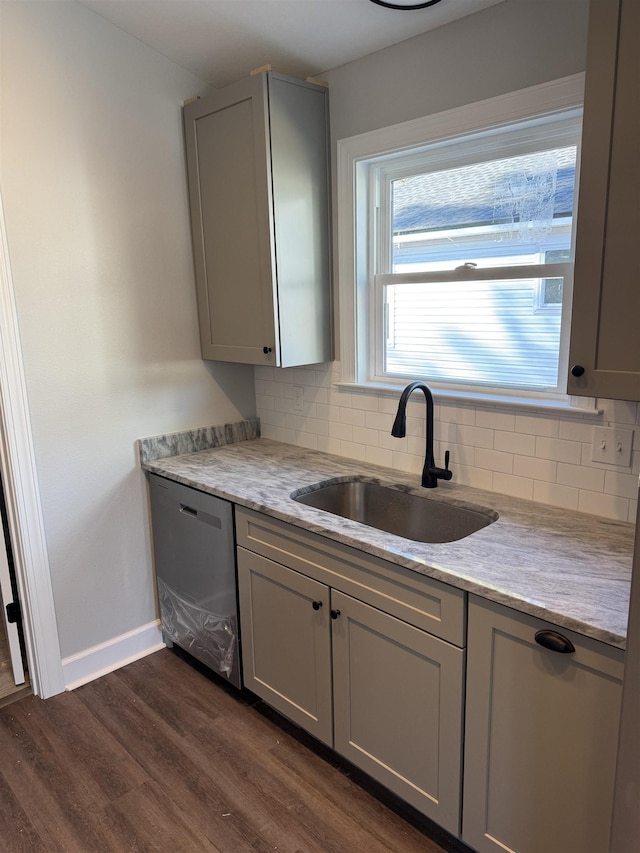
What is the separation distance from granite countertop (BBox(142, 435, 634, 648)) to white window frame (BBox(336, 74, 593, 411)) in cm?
35

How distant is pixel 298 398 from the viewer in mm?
2818

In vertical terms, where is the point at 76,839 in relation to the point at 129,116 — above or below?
below

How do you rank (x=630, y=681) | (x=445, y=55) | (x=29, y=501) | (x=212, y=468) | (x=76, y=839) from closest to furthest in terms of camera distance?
(x=630, y=681) → (x=76, y=839) → (x=445, y=55) → (x=29, y=501) → (x=212, y=468)

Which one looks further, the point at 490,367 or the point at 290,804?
the point at 490,367

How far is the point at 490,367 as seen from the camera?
2.20m

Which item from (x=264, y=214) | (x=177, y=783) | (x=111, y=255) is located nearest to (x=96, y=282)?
(x=111, y=255)

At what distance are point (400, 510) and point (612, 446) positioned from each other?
0.78 meters

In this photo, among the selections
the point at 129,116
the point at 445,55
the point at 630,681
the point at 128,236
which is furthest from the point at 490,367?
the point at 129,116

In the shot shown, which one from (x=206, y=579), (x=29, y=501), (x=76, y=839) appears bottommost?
(x=76, y=839)

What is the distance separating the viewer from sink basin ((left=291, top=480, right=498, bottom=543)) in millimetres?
2064

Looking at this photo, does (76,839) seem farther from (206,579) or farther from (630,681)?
(630,681)

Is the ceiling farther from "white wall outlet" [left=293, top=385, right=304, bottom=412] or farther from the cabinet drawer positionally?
the cabinet drawer

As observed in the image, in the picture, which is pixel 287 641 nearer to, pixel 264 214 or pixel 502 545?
pixel 502 545

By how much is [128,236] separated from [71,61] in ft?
2.08
